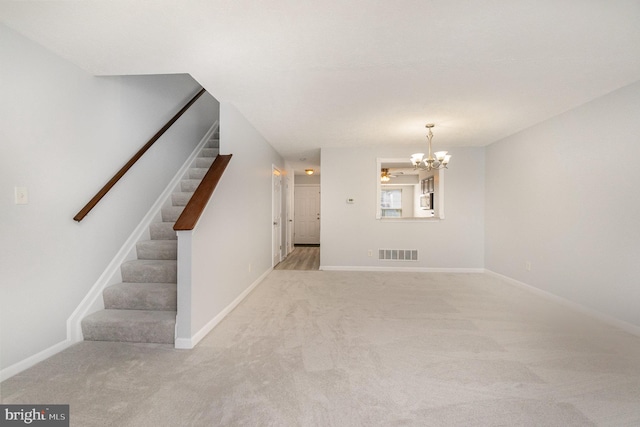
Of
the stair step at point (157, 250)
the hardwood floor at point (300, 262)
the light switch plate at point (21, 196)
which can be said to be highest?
the light switch plate at point (21, 196)

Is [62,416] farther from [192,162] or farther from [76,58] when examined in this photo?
[192,162]

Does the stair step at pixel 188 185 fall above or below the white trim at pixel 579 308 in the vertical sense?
above

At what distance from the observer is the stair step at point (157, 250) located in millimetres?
2889

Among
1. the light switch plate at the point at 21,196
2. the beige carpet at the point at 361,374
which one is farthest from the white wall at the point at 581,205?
the light switch plate at the point at 21,196

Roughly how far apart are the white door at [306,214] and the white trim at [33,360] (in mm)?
6998

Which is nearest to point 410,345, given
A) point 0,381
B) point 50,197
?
point 0,381

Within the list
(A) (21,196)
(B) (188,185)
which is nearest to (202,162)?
(B) (188,185)

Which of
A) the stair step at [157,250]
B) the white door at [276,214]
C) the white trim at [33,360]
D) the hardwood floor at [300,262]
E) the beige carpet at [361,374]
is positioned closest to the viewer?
the beige carpet at [361,374]

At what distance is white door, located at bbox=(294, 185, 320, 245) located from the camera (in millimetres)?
9023

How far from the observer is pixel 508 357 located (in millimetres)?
2062

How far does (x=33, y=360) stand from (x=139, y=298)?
73cm

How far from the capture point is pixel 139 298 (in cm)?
248

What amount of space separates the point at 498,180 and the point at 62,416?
18.8 ft

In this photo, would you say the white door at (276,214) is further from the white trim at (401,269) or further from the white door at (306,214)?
the white door at (306,214)
